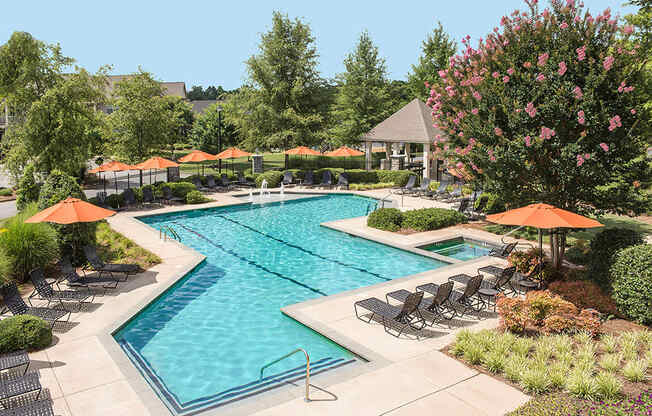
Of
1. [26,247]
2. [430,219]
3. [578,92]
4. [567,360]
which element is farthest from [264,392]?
[430,219]

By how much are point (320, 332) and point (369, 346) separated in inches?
49.3

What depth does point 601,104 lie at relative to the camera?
11.8 m

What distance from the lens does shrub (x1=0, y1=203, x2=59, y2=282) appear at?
13.4m

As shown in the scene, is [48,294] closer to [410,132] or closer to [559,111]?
[559,111]

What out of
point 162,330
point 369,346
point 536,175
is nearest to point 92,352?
point 162,330

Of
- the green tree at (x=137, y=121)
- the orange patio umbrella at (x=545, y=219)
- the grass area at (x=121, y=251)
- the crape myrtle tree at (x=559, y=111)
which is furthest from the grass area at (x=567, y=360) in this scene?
the green tree at (x=137, y=121)

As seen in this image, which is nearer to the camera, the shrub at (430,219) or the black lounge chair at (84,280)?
the black lounge chair at (84,280)

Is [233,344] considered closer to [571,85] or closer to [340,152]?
[571,85]

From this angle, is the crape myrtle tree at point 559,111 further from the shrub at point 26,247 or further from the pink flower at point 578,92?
the shrub at point 26,247

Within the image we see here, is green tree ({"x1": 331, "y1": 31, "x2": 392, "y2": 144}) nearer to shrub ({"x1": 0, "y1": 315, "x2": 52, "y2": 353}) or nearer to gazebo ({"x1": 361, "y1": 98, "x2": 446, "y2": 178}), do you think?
gazebo ({"x1": 361, "y1": 98, "x2": 446, "y2": 178})

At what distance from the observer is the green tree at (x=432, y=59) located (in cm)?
4738

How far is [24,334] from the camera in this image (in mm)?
9289

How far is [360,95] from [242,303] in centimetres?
3113

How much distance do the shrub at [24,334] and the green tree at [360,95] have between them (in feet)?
101
